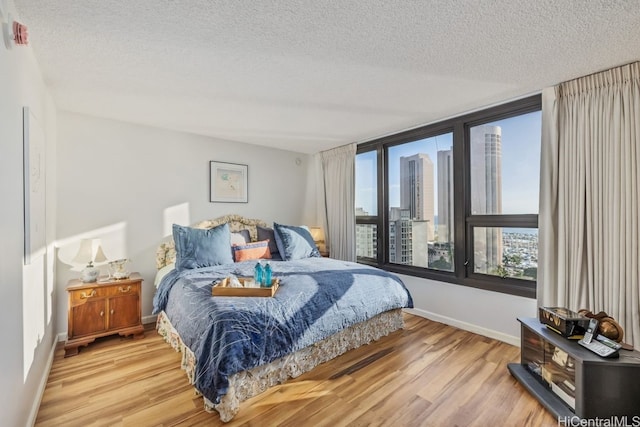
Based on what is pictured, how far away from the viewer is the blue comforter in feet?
5.56

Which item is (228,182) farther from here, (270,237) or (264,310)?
(264,310)

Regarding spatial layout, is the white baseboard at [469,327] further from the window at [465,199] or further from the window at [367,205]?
the window at [367,205]

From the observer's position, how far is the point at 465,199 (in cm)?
304

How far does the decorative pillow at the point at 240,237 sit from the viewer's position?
3559mm

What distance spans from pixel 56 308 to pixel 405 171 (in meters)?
4.14

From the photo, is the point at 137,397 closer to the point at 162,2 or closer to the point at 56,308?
the point at 56,308

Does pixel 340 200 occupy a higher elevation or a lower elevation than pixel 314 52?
lower

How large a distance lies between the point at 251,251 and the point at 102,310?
150 cm

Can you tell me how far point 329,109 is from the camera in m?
2.88

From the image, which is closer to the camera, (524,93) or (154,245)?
(524,93)

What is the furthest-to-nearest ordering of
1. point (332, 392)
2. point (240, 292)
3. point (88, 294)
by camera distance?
1. point (88, 294)
2. point (240, 292)
3. point (332, 392)

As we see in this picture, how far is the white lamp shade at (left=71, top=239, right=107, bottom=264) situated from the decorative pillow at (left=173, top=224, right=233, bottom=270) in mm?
659

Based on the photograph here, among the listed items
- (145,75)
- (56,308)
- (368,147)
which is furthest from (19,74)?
(368,147)

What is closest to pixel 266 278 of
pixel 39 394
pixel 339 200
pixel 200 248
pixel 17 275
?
pixel 200 248
